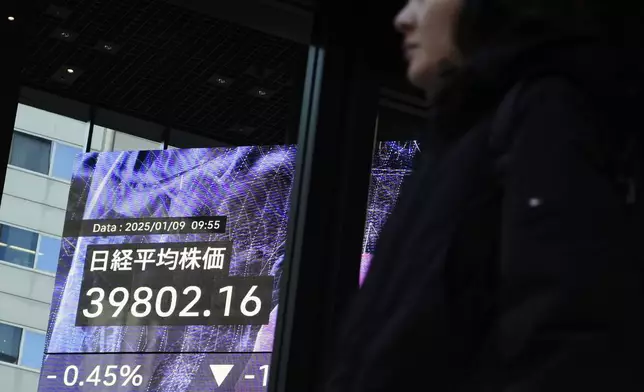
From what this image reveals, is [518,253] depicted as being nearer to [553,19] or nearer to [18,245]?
[553,19]

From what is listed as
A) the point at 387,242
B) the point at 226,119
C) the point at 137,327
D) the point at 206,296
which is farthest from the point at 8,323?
the point at 387,242

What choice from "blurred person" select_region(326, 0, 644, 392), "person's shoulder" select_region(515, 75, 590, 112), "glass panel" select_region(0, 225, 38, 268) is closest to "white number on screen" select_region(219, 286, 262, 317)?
"glass panel" select_region(0, 225, 38, 268)

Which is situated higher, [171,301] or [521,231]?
[171,301]

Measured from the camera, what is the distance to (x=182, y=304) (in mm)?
8414

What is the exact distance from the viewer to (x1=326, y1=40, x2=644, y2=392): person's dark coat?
797mm

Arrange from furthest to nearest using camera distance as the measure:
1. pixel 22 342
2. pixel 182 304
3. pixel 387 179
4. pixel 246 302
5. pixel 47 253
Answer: pixel 47 253, pixel 22 342, pixel 182 304, pixel 246 302, pixel 387 179

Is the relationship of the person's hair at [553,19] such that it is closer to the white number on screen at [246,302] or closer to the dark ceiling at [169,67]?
the dark ceiling at [169,67]

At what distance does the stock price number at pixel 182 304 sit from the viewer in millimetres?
8148

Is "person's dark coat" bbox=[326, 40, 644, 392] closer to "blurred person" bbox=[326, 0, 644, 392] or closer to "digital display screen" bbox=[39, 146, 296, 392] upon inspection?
"blurred person" bbox=[326, 0, 644, 392]

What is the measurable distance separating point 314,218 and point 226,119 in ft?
19.1

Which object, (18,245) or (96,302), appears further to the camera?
(96,302)

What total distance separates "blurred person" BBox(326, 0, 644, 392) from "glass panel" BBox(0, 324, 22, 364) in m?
7.78

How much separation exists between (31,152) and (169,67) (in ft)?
4.48

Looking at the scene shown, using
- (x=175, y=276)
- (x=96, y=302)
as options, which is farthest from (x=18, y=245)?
(x=175, y=276)
